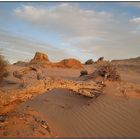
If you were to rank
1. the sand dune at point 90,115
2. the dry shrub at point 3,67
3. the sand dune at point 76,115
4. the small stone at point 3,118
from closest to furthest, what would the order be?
the sand dune at point 76,115 < the sand dune at point 90,115 < the small stone at point 3,118 < the dry shrub at point 3,67

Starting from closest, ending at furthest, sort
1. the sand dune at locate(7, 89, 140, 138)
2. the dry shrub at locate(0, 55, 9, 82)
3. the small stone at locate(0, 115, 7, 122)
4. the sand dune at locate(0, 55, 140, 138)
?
the sand dune at locate(0, 55, 140, 138)
the sand dune at locate(7, 89, 140, 138)
the small stone at locate(0, 115, 7, 122)
the dry shrub at locate(0, 55, 9, 82)

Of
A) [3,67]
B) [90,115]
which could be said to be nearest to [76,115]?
[90,115]

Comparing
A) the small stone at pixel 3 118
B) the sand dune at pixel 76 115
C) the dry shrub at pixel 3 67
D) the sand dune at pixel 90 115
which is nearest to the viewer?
the sand dune at pixel 76 115

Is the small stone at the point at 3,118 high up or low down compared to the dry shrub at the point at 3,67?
down

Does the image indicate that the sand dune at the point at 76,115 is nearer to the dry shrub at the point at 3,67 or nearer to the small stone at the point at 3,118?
the small stone at the point at 3,118

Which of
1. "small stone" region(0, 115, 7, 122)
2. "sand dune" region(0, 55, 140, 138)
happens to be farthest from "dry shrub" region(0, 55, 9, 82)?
"small stone" region(0, 115, 7, 122)

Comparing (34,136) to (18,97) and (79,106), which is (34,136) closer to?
(18,97)

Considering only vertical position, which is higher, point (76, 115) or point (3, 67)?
point (3, 67)

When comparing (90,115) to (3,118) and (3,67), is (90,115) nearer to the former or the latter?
(3,118)

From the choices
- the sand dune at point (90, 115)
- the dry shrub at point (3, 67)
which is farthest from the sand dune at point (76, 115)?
the dry shrub at point (3, 67)

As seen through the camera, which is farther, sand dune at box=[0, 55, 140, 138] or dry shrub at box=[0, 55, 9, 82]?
dry shrub at box=[0, 55, 9, 82]

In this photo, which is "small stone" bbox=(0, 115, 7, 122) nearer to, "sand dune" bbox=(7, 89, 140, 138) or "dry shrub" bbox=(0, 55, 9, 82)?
"sand dune" bbox=(7, 89, 140, 138)

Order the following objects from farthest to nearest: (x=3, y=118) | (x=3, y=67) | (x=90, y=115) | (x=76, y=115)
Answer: (x=3, y=67) → (x=76, y=115) → (x=90, y=115) → (x=3, y=118)

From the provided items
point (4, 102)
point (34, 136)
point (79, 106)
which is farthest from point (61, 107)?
point (34, 136)
